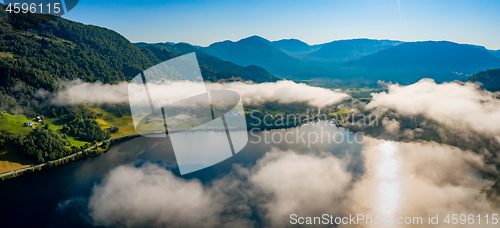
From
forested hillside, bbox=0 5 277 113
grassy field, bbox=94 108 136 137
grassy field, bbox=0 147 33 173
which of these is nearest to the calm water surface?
grassy field, bbox=0 147 33 173

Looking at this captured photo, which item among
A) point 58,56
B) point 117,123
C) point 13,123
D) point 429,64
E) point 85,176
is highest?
point 429,64

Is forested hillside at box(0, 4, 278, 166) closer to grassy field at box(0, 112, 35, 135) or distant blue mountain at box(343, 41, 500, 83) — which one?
grassy field at box(0, 112, 35, 135)

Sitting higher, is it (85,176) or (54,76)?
(54,76)

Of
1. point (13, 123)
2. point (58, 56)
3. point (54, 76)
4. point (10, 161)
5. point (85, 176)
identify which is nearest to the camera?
point (85, 176)

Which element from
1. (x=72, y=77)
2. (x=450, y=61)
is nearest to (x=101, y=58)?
(x=72, y=77)

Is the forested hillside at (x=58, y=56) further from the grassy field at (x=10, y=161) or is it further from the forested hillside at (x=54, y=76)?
the grassy field at (x=10, y=161)

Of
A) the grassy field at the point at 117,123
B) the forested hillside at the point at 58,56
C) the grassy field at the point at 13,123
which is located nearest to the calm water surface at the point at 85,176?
the grassy field at the point at 117,123

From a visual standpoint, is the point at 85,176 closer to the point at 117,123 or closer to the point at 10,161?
the point at 10,161

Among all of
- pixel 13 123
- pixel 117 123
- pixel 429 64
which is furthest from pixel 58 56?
pixel 429 64

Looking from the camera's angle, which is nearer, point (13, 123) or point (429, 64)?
point (13, 123)

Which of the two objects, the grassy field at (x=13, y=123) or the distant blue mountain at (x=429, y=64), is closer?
the grassy field at (x=13, y=123)

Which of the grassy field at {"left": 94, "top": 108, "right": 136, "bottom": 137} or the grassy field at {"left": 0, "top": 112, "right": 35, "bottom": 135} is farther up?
the grassy field at {"left": 0, "top": 112, "right": 35, "bottom": 135}

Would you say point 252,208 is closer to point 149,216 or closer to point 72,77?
point 149,216
